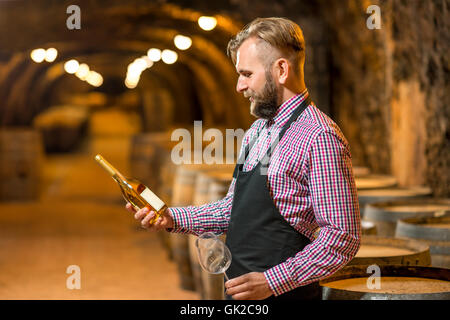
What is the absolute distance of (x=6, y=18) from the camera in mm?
7918

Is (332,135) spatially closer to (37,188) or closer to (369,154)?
(369,154)

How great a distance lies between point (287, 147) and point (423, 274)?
75 centimetres

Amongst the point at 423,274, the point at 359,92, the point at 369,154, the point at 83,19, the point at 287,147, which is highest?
the point at 83,19

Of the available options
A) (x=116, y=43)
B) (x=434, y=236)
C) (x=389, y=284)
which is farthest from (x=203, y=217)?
(x=116, y=43)

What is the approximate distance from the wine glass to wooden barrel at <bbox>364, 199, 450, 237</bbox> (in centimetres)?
173

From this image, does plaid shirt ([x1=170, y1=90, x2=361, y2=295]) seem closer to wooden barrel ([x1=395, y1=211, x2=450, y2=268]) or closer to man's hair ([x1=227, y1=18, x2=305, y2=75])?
man's hair ([x1=227, y1=18, x2=305, y2=75])

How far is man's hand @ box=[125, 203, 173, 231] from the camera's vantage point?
194cm

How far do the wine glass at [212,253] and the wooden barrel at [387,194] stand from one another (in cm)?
204

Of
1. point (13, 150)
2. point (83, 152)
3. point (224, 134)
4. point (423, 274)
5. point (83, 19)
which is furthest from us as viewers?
point (83, 152)

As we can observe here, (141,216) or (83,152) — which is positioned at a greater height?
(83,152)

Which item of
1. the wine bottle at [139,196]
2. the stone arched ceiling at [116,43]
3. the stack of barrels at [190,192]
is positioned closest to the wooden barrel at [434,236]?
the stack of barrels at [190,192]

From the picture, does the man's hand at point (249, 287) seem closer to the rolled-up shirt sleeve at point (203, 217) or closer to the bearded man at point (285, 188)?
the bearded man at point (285, 188)

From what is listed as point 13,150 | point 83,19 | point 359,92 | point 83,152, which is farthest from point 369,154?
point 83,152

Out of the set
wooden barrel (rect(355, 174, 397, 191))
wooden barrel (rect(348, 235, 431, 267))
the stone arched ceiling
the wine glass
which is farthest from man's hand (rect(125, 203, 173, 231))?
the stone arched ceiling
